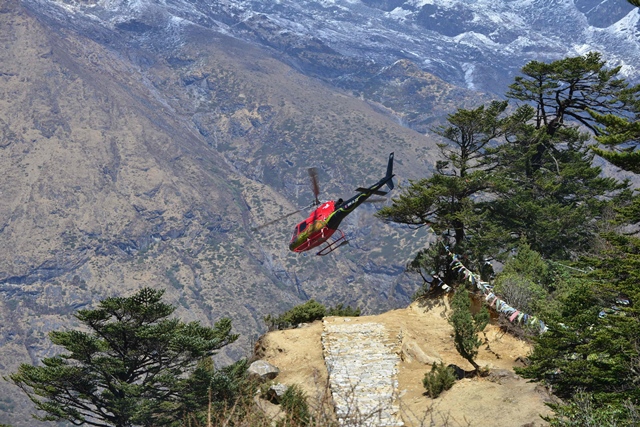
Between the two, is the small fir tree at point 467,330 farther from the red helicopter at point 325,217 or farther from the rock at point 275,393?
the red helicopter at point 325,217

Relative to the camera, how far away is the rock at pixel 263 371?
26.7m

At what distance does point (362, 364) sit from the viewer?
1003 inches

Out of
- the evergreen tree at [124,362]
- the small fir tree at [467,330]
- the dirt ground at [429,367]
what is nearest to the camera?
the dirt ground at [429,367]

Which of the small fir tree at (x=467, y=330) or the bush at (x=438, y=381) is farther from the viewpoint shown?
the small fir tree at (x=467, y=330)

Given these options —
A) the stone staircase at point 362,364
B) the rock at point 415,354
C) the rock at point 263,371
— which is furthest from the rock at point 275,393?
the rock at point 415,354

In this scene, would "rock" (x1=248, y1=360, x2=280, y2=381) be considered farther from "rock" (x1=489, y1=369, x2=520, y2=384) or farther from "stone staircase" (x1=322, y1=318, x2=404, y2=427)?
"rock" (x1=489, y1=369, x2=520, y2=384)

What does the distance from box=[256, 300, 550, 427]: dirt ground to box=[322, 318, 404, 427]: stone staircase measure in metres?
0.36

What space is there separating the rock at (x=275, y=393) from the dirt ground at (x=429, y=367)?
2.78ft

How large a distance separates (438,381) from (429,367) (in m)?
3.09

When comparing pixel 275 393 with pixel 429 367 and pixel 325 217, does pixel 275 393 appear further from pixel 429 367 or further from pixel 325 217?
pixel 325 217

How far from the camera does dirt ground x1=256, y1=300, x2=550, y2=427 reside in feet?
61.0

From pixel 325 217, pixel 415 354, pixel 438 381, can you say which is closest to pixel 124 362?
pixel 325 217

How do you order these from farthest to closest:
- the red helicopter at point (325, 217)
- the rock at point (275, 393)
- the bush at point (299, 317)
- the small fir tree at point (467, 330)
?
the bush at point (299, 317) < the red helicopter at point (325, 217) < the small fir tree at point (467, 330) < the rock at point (275, 393)

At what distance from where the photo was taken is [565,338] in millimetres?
17609
